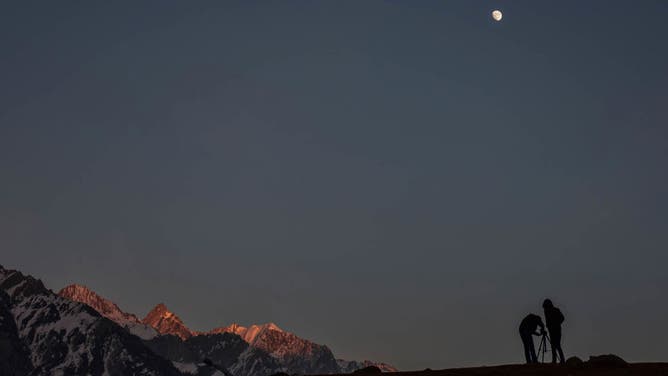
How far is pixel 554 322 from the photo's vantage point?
38125mm

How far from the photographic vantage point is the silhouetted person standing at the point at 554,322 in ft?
125

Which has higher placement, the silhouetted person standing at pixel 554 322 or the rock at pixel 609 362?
the silhouetted person standing at pixel 554 322

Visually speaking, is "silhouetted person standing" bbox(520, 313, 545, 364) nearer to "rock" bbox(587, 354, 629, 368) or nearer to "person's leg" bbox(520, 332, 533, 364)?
"person's leg" bbox(520, 332, 533, 364)

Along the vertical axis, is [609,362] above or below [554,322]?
below

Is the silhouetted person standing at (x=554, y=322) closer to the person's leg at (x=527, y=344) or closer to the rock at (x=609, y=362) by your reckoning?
the person's leg at (x=527, y=344)

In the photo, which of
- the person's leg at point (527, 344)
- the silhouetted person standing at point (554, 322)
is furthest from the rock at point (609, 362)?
the person's leg at point (527, 344)

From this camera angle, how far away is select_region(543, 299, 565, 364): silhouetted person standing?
38156 millimetres

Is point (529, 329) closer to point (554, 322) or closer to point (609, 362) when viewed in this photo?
point (554, 322)

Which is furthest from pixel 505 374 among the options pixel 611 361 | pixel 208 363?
pixel 208 363

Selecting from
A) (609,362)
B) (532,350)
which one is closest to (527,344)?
(532,350)

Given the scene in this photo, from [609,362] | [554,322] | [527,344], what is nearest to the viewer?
[609,362]

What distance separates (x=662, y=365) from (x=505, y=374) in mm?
5374

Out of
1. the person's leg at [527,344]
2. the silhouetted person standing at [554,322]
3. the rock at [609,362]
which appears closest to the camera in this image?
the rock at [609,362]

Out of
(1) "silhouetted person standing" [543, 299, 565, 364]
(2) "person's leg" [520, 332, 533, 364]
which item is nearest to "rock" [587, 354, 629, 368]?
(1) "silhouetted person standing" [543, 299, 565, 364]
